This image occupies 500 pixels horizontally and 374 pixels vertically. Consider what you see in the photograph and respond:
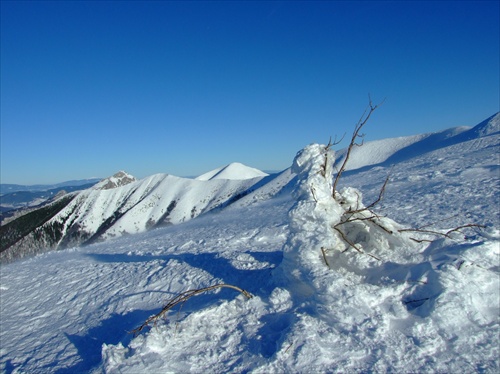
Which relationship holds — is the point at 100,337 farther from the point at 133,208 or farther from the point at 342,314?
the point at 133,208

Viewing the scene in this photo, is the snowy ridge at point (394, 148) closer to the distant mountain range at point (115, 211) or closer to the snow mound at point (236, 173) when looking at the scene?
the distant mountain range at point (115, 211)

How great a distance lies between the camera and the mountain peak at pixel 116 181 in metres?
89.1

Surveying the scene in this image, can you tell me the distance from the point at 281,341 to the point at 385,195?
1280cm

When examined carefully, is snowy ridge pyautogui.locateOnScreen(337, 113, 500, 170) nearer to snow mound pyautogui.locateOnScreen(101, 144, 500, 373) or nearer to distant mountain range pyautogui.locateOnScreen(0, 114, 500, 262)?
distant mountain range pyautogui.locateOnScreen(0, 114, 500, 262)

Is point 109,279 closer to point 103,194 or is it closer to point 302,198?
point 302,198

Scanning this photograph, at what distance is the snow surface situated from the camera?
427cm

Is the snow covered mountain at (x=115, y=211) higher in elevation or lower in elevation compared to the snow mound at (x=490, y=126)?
lower

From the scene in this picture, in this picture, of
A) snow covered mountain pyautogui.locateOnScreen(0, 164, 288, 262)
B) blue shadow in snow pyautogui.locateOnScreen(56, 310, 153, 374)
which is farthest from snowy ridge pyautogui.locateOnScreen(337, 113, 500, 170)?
Answer: blue shadow in snow pyautogui.locateOnScreen(56, 310, 153, 374)

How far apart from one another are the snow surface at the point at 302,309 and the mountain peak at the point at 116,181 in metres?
85.5

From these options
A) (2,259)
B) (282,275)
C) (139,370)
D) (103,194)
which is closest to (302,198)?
(282,275)

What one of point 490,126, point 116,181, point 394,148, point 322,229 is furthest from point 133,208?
point 322,229

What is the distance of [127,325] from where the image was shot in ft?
21.4

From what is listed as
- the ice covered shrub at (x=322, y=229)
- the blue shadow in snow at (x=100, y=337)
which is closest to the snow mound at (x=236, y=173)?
the blue shadow in snow at (x=100, y=337)

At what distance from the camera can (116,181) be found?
305 feet
